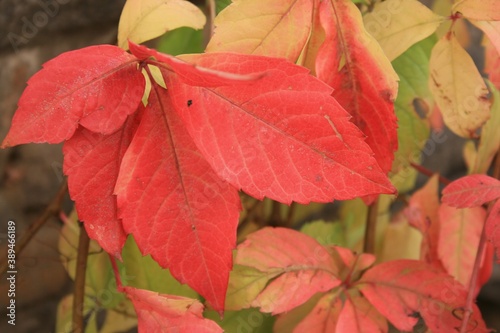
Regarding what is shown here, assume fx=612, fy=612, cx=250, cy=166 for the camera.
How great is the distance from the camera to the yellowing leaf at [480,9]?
41 cm

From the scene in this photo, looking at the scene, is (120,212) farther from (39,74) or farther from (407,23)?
(407,23)

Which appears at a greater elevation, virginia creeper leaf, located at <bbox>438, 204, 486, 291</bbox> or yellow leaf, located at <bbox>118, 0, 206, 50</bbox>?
yellow leaf, located at <bbox>118, 0, 206, 50</bbox>

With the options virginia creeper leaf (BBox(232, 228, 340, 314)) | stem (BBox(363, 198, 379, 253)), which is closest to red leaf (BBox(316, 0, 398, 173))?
virginia creeper leaf (BBox(232, 228, 340, 314))

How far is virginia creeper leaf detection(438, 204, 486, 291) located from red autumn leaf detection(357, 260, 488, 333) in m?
0.07

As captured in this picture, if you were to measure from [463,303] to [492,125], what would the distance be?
172 mm

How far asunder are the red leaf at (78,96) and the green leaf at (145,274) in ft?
0.62

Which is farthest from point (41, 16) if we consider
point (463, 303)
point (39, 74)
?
point (463, 303)

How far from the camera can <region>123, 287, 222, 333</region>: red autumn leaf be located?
0.37m

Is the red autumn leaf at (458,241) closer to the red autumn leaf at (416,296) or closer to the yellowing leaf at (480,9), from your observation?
the red autumn leaf at (416,296)

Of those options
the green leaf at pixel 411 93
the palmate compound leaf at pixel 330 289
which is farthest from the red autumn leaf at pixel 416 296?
the green leaf at pixel 411 93

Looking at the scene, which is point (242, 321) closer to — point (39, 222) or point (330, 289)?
point (330, 289)

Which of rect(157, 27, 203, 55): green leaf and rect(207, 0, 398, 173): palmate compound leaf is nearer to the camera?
rect(207, 0, 398, 173): palmate compound leaf

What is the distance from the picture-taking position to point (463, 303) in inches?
18.0

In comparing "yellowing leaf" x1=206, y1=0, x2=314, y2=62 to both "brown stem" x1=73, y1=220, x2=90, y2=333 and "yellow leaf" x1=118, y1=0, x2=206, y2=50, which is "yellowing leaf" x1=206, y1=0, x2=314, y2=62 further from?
"brown stem" x1=73, y1=220, x2=90, y2=333
